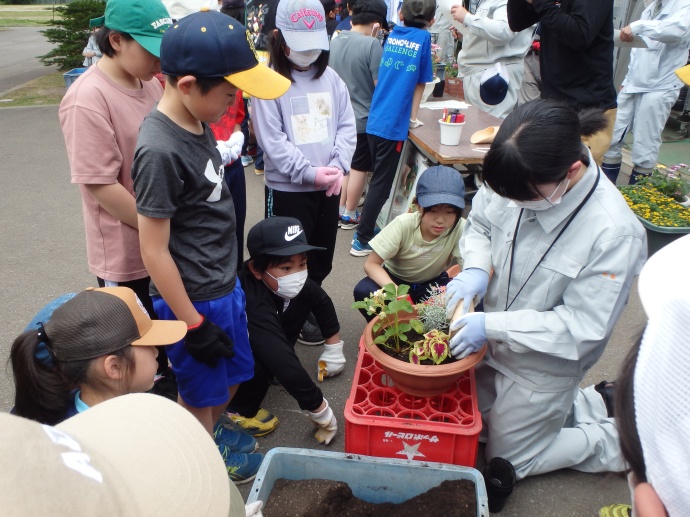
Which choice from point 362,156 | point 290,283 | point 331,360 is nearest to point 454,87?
point 362,156

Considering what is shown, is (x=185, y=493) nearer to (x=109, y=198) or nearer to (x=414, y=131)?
(x=109, y=198)

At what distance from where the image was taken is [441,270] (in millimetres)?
2939

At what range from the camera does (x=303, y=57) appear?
272cm

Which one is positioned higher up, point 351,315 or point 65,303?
point 65,303

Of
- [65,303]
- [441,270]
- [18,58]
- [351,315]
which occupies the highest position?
[65,303]

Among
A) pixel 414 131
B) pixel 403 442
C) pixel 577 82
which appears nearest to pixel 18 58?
pixel 414 131

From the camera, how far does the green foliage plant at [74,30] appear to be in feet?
35.4

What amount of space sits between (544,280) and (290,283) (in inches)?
42.0

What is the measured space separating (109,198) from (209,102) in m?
0.58

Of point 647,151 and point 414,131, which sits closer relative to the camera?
point 414,131

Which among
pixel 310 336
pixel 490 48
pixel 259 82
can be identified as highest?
pixel 259 82

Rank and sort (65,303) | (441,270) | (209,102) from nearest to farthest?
(65,303), (209,102), (441,270)

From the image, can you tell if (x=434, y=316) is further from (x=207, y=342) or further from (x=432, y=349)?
(x=207, y=342)

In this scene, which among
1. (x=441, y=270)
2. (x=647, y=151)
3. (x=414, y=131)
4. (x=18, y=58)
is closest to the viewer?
(x=441, y=270)
